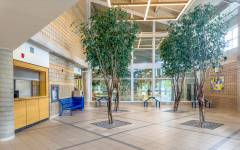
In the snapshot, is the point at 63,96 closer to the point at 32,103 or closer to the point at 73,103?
the point at 73,103

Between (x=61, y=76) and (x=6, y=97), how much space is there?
4.53 meters

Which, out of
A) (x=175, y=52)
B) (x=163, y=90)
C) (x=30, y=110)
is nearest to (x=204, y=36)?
(x=175, y=52)

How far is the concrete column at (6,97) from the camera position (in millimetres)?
4789

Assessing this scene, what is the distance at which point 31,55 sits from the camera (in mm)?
6559

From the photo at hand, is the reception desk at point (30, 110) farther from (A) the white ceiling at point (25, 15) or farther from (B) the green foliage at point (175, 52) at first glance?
(B) the green foliage at point (175, 52)

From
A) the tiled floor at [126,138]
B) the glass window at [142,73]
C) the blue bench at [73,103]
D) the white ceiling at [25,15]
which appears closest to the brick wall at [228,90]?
the glass window at [142,73]

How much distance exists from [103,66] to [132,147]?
3.72m

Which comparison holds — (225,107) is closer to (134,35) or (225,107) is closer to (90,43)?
(134,35)

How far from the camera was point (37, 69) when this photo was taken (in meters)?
7.02

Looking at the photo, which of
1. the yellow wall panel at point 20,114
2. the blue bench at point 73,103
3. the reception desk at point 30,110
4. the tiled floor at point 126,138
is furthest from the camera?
the blue bench at point 73,103

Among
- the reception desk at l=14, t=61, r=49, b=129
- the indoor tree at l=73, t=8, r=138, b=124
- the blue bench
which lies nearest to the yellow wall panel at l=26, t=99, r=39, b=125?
the reception desk at l=14, t=61, r=49, b=129

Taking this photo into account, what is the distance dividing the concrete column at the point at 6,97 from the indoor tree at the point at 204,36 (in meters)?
5.70

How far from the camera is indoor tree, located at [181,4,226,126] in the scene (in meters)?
6.35

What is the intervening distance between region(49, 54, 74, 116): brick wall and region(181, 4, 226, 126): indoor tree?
5.76m
